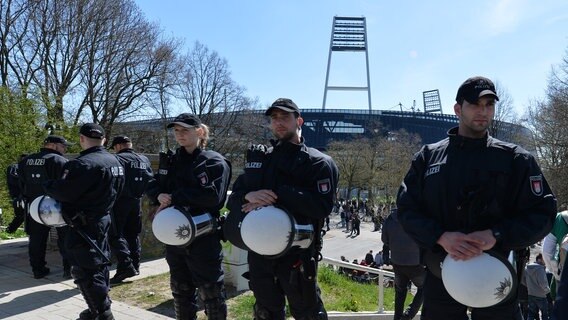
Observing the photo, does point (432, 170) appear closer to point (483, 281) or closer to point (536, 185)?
point (536, 185)

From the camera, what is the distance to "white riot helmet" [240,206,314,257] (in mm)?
3146

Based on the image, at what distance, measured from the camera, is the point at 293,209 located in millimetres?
3311

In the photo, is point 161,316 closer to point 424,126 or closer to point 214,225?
point 214,225

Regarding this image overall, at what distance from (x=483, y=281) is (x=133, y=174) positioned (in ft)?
17.8

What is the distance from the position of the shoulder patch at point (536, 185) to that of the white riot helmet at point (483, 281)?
47 centimetres

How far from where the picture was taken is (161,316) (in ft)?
16.4

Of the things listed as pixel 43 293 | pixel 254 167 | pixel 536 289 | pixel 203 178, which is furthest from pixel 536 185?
pixel 536 289

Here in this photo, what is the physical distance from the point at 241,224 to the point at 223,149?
28890 millimetres

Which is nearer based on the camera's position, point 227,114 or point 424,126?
point 227,114

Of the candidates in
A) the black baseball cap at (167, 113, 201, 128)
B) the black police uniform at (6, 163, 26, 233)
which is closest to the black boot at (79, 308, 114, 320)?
the black baseball cap at (167, 113, 201, 128)

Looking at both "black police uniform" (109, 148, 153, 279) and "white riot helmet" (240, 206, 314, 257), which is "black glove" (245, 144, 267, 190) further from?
"black police uniform" (109, 148, 153, 279)

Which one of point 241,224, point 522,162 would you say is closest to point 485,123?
point 522,162

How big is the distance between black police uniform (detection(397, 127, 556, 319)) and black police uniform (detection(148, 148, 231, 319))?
1781 millimetres

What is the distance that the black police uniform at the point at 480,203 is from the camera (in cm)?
255
